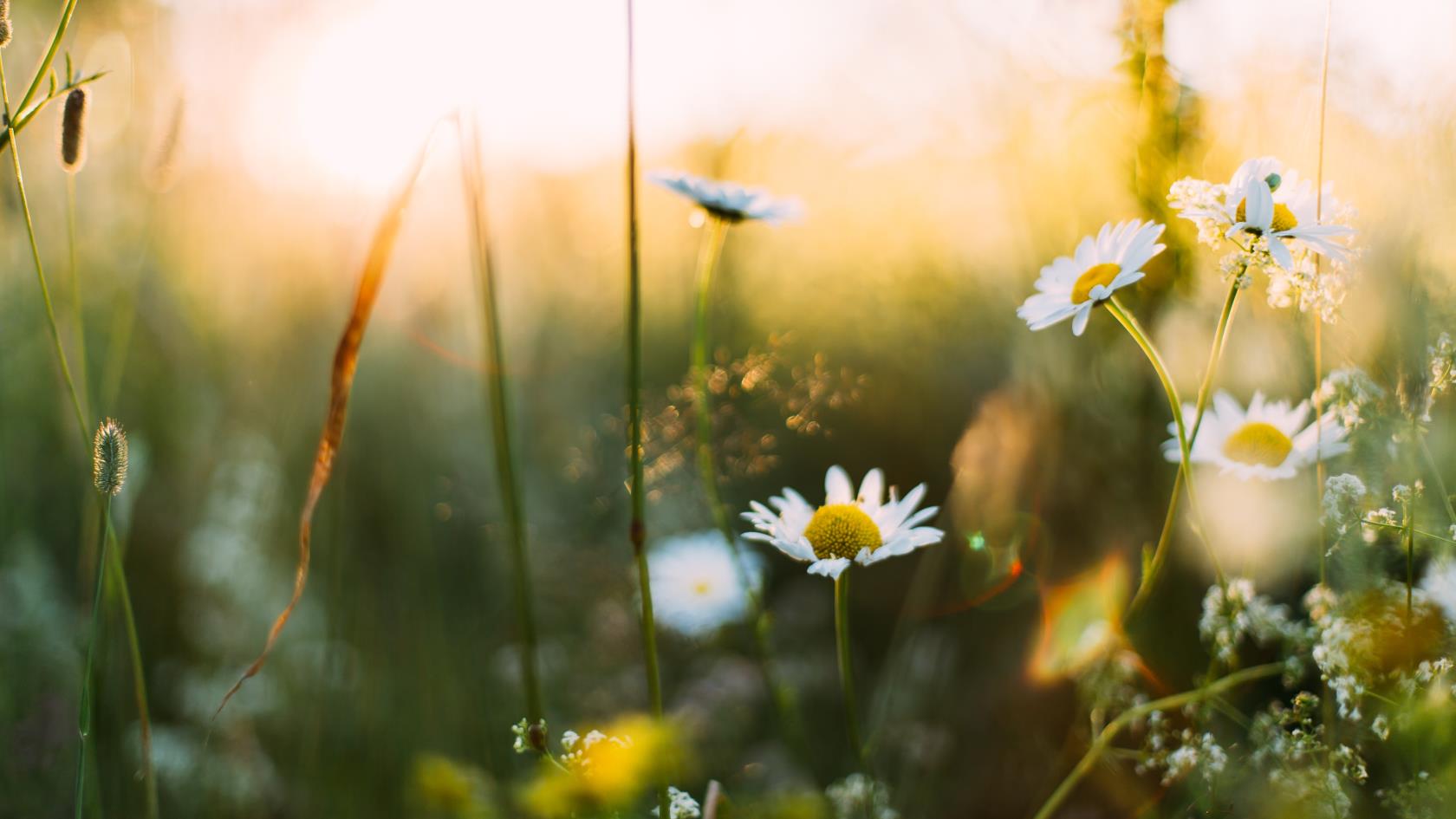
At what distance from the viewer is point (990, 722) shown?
4.61ft

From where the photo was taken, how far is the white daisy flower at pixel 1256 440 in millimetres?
825

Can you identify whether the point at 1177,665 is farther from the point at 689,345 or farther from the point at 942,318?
the point at 689,345

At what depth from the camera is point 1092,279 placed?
27.9 inches

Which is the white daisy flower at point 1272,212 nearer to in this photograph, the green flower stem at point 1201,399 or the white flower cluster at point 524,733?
the green flower stem at point 1201,399

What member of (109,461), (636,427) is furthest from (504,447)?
(109,461)

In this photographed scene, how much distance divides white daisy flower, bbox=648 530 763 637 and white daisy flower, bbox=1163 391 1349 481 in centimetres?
64

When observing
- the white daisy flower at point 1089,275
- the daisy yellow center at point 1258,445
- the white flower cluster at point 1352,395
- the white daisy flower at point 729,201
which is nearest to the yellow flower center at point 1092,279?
the white daisy flower at point 1089,275

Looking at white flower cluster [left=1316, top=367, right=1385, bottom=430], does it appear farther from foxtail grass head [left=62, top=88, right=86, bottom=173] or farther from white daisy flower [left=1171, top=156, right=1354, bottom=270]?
foxtail grass head [left=62, top=88, right=86, bottom=173]

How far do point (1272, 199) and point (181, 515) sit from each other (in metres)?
1.89

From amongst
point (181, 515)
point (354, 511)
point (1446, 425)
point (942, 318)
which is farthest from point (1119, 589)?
point (181, 515)

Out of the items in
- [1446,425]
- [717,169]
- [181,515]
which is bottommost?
[181,515]

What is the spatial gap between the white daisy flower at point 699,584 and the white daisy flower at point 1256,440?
25.2 inches

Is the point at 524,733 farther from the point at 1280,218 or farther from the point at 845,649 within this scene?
the point at 1280,218

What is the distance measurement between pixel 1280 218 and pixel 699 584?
3.32ft
